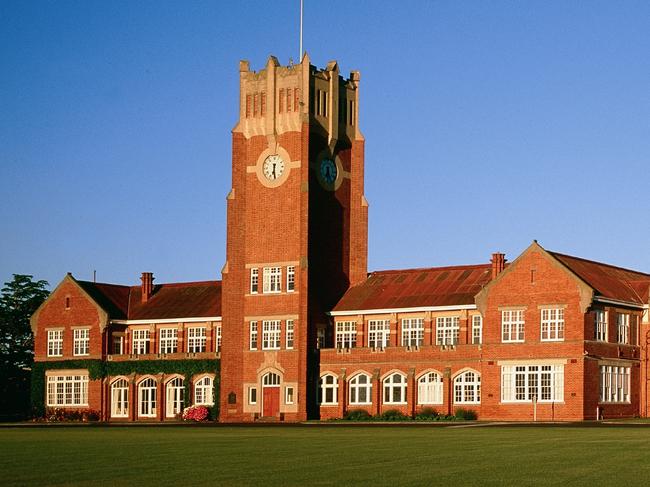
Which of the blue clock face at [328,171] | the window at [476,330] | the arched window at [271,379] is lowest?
the arched window at [271,379]

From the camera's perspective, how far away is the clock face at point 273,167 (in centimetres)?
7719

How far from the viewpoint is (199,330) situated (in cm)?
8200

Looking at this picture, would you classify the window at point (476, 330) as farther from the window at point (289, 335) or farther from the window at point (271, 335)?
the window at point (271, 335)

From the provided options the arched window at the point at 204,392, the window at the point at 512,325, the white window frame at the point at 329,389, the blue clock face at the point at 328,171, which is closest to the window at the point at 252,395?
the arched window at the point at 204,392

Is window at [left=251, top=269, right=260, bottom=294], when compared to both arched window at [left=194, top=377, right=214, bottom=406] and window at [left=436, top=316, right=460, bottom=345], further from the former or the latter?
window at [left=436, top=316, right=460, bottom=345]

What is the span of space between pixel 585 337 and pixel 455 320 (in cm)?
907

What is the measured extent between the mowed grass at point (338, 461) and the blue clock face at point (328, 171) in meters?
38.7

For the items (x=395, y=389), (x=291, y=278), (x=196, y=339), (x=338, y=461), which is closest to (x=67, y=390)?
(x=196, y=339)

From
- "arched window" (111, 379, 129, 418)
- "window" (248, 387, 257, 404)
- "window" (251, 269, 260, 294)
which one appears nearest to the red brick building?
"window" (248, 387, 257, 404)

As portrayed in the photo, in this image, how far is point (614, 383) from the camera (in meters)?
68.1

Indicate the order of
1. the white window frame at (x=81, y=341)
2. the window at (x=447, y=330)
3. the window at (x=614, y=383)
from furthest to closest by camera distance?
the white window frame at (x=81, y=341) < the window at (x=447, y=330) < the window at (x=614, y=383)

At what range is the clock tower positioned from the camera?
75500mm

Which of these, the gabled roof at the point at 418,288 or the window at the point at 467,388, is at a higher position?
the gabled roof at the point at 418,288

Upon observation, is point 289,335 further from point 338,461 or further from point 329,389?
point 338,461
